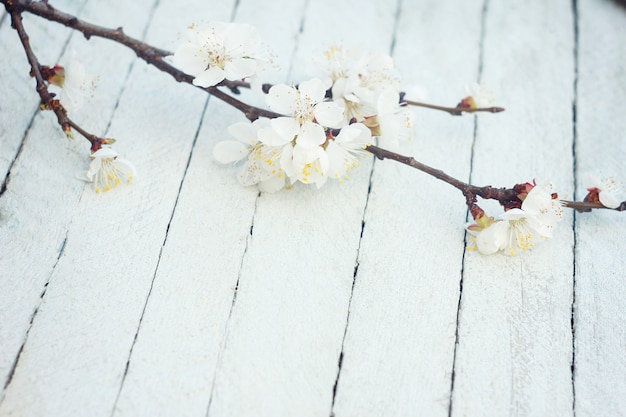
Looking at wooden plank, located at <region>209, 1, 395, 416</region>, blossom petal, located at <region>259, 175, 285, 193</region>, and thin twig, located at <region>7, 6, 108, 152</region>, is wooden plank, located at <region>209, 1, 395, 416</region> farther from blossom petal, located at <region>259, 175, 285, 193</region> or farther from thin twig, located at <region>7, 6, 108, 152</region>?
thin twig, located at <region>7, 6, 108, 152</region>

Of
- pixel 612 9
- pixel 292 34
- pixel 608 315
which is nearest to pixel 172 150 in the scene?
pixel 292 34

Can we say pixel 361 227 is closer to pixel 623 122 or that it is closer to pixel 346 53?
pixel 346 53

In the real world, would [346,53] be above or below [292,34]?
below

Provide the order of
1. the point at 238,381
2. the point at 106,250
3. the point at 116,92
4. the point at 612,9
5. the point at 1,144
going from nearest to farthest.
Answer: the point at 238,381, the point at 106,250, the point at 1,144, the point at 116,92, the point at 612,9

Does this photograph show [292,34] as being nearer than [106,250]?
No

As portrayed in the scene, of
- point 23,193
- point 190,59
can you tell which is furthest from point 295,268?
point 23,193

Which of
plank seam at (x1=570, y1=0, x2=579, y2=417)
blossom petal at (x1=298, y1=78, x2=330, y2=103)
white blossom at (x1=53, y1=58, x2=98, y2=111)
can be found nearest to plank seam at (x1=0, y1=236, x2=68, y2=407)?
white blossom at (x1=53, y1=58, x2=98, y2=111)

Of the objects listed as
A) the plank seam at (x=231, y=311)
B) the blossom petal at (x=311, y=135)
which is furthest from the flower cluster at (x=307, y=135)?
the plank seam at (x=231, y=311)
